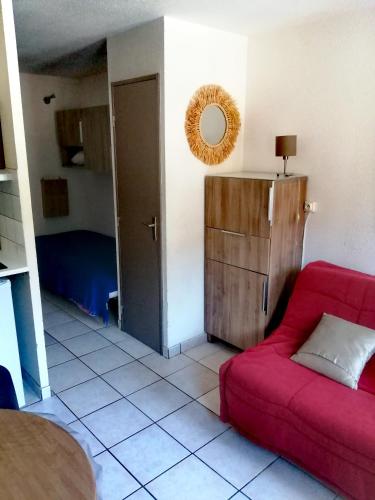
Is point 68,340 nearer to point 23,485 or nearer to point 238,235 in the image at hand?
point 238,235

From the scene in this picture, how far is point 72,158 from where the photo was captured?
4.60 meters

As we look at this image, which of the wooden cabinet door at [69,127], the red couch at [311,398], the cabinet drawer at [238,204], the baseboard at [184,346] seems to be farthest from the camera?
the wooden cabinet door at [69,127]

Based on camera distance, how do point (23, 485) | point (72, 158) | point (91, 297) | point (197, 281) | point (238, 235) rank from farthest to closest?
point (72, 158), point (91, 297), point (197, 281), point (238, 235), point (23, 485)

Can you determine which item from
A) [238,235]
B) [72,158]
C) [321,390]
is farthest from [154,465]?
[72,158]

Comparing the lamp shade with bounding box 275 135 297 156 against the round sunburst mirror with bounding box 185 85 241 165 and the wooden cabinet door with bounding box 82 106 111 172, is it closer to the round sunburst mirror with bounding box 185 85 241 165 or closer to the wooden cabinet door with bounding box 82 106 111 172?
the round sunburst mirror with bounding box 185 85 241 165

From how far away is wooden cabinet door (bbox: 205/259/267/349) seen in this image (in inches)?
108

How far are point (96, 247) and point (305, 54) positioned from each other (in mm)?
2724

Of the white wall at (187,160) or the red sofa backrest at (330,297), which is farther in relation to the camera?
the white wall at (187,160)

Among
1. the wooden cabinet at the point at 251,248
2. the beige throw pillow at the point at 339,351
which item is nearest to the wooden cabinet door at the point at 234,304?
the wooden cabinet at the point at 251,248

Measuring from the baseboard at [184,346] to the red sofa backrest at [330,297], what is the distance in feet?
2.89

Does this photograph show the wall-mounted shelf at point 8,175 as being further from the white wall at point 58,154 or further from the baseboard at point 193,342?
the white wall at point 58,154

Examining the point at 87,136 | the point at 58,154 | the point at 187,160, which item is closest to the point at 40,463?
the point at 187,160

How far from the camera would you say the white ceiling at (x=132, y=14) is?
224 centimetres

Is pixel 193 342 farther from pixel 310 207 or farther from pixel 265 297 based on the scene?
pixel 310 207
